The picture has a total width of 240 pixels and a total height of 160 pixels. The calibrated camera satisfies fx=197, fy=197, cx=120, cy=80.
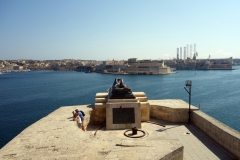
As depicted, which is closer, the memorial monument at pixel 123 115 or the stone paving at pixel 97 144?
the stone paving at pixel 97 144

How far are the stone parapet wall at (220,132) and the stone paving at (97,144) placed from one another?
9.6 inches

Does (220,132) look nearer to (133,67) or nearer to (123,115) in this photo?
(123,115)

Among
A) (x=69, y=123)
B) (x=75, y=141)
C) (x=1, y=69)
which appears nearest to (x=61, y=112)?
(x=69, y=123)

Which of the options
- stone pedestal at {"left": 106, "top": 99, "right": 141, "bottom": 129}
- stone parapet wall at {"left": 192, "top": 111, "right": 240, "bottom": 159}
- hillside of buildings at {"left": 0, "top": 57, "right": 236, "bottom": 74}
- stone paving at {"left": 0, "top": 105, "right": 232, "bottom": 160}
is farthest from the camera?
hillside of buildings at {"left": 0, "top": 57, "right": 236, "bottom": 74}

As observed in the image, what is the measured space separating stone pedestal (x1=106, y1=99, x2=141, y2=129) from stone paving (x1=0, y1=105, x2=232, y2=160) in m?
0.41

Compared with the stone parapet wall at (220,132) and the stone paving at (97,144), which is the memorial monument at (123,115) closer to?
the stone paving at (97,144)

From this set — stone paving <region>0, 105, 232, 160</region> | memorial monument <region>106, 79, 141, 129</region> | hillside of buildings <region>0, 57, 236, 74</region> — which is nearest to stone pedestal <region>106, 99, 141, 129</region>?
memorial monument <region>106, 79, 141, 129</region>

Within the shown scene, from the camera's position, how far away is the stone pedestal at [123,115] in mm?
9094

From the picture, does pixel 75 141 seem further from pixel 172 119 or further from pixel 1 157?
pixel 172 119

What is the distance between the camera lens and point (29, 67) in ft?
623

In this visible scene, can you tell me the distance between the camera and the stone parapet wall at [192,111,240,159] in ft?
21.7

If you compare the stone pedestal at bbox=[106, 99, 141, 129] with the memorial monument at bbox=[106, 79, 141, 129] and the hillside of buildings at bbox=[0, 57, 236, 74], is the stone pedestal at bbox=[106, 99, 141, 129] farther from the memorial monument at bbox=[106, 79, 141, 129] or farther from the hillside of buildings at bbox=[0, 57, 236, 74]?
the hillside of buildings at bbox=[0, 57, 236, 74]

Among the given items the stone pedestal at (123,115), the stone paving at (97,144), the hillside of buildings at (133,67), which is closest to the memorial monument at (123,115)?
the stone pedestal at (123,115)

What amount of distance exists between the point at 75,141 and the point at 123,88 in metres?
4.01
